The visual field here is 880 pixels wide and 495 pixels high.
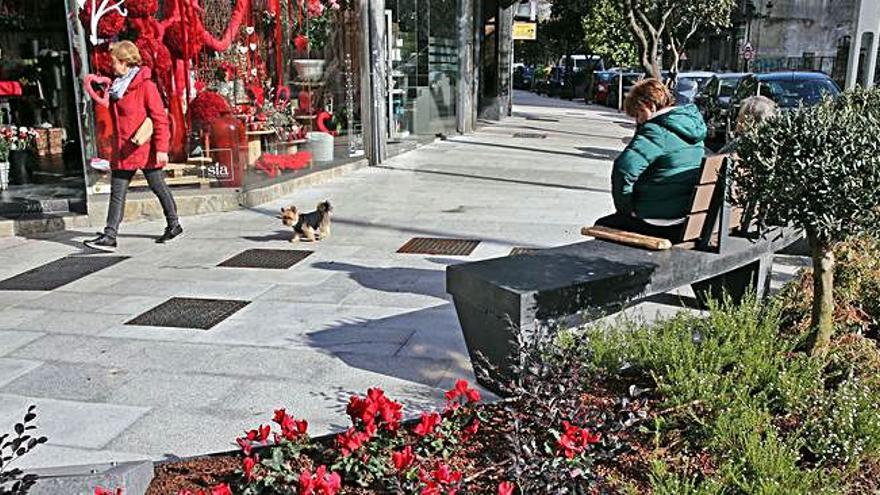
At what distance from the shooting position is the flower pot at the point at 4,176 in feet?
32.2

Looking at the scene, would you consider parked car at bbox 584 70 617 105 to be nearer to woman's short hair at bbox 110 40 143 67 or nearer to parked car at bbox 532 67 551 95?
parked car at bbox 532 67 551 95

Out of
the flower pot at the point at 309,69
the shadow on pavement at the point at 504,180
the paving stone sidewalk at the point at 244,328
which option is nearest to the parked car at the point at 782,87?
the shadow on pavement at the point at 504,180

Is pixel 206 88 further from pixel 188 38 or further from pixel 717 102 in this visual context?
pixel 717 102

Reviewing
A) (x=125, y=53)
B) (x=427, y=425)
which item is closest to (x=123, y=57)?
(x=125, y=53)

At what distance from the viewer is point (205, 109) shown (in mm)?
10211

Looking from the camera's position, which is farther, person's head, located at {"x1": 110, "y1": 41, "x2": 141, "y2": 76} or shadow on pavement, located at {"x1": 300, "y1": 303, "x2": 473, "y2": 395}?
person's head, located at {"x1": 110, "y1": 41, "x2": 141, "y2": 76}

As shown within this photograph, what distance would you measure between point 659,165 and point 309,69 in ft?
27.3

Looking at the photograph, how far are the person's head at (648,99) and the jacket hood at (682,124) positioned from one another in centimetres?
8

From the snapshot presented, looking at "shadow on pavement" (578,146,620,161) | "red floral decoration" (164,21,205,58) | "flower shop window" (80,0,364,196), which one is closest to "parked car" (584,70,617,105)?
"shadow on pavement" (578,146,620,161)

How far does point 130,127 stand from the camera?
750 centimetres

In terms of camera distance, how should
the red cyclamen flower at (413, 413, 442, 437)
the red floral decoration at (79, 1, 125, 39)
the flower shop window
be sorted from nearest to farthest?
the red cyclamen flower at (413, 413, 442, 437)
the red floral decoration at (79, 1, 125, 39)
the flower shop window

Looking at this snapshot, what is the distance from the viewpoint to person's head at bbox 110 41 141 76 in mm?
7367

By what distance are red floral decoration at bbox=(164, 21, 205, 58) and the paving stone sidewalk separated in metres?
2.30

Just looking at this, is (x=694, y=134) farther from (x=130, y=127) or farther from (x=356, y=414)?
(x=130, y=127)
